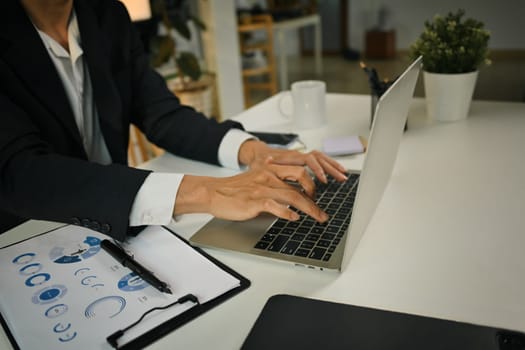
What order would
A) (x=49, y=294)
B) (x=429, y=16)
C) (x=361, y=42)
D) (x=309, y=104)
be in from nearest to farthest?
1. (x=49, y=294)
2. (x=309, y=104)
3. (x=429, y=16)
4. (x=361, y=42)

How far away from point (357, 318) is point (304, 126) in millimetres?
815

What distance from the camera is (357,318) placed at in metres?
0.55

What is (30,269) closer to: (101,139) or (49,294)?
(49,294)

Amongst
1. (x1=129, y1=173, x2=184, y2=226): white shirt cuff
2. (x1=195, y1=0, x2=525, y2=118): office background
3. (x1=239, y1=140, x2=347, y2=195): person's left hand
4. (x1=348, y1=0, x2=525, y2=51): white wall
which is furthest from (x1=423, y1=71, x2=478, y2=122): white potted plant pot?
(x1=348, y1=0, x2=525, y2=51): white wall

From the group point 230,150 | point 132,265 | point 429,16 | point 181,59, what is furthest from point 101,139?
point 429,16

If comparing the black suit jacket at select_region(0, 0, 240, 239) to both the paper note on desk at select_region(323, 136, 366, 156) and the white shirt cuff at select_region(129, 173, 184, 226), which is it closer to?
the white shirt cuff at select_region(129, 173, 184, 226)

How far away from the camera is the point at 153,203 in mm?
765

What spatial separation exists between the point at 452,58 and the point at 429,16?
15.0 ft

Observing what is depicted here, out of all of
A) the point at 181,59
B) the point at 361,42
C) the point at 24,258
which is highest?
the point at 24,258

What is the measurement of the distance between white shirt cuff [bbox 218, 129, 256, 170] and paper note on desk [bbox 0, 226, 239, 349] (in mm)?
310

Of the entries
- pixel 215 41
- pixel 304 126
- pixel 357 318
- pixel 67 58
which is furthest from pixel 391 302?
pixel 215 41

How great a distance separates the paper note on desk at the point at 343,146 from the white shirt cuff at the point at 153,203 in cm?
44

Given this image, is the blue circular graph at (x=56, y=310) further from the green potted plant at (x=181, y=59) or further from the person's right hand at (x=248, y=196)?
the green potted plant at (x=181, y=59)

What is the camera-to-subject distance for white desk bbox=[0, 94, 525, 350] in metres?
0.58
